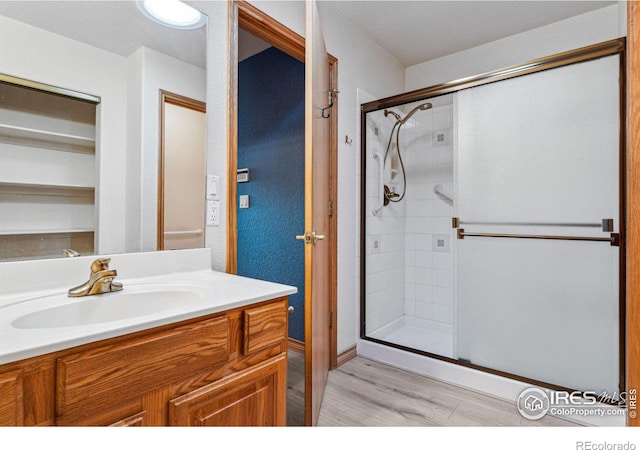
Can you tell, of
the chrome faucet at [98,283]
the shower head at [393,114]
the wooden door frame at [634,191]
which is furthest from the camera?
the shower head at [393,114]

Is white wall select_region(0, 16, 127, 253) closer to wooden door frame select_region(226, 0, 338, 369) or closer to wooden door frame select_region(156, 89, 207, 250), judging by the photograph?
wooden door frame select_region(156, 89, 207, 250)

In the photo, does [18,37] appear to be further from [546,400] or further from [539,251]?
[546,400]

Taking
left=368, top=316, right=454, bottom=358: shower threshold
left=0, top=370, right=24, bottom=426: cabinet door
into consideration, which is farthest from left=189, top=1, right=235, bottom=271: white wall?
left=368, top=316, right=454, bottom=358: shower threshold

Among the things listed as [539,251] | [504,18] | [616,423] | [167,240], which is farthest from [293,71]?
[616,423]

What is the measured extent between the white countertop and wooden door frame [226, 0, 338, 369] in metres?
0.28

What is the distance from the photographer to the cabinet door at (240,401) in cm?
85

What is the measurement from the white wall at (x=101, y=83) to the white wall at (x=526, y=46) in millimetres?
2584

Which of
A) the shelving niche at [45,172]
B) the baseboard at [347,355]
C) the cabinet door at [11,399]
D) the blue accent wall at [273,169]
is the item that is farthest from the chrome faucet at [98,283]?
the baseboard at [347,355]

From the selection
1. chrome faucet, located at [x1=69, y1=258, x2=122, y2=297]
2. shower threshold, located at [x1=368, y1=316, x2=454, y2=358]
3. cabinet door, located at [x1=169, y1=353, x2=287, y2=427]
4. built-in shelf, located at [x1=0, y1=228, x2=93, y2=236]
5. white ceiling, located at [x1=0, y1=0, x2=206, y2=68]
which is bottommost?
shower threshold, located at [x1=368, y1=316, x2=454, y2=358]

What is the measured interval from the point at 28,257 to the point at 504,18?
3022 millimetres

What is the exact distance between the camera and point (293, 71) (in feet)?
8.04

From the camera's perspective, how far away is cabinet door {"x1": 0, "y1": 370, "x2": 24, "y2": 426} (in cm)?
58

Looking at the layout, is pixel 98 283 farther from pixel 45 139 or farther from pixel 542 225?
pixel 542 225

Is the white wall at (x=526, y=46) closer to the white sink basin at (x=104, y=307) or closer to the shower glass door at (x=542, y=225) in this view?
the shower glass door at (x=542, y=225)
